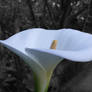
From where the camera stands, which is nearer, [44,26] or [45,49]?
[45,49]

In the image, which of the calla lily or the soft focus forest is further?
the soft focus forest

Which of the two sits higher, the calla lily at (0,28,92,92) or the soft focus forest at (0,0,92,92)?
the calla lily at (0,28,92,92)

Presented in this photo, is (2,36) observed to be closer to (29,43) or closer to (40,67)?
(29,43)

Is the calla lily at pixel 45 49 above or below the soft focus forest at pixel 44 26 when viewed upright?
above

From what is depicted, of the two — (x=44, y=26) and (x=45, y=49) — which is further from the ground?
(x=45, y=49)
